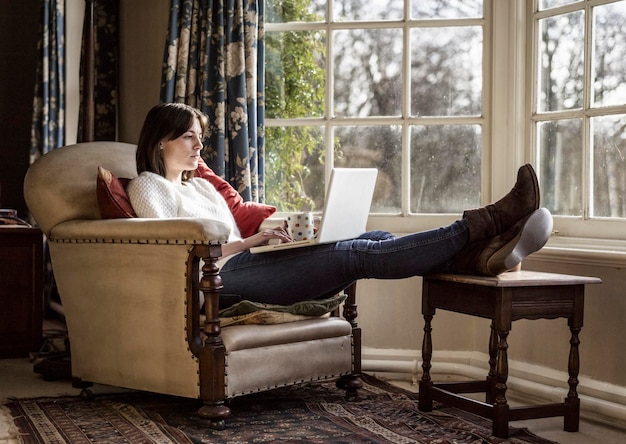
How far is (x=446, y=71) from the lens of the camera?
3.61 m

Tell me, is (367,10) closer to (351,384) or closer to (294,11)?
(294,11)

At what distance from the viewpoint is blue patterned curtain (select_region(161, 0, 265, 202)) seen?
11.8 ft

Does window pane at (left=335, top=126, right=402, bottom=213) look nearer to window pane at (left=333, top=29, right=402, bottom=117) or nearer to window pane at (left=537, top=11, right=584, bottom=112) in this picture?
window pane at (left=333, top=29, right=402, bottom=117)

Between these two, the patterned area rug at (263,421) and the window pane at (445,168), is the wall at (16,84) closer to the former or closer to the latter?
the patterned area rug at (263,421)

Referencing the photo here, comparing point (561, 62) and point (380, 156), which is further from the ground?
point (561, 62)

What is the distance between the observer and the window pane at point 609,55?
9.95ft

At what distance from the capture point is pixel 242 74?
3.61 m

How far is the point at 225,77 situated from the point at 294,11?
431mm

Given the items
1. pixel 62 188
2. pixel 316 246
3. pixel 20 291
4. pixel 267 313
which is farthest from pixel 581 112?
pixel 20 291

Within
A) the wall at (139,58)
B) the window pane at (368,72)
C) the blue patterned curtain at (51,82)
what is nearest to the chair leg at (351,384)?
the window pane at (368,72)

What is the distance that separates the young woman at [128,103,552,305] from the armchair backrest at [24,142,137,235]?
197mm

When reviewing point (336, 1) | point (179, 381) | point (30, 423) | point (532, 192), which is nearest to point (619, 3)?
point (532, 192)

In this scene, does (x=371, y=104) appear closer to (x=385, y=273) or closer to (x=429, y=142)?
(x=429, y=142)

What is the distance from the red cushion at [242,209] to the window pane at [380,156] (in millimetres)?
557
